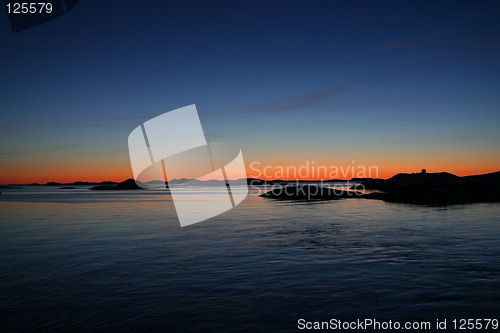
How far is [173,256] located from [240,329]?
8.82 m

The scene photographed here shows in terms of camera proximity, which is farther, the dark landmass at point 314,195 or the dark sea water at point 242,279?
the dark landmass at point 314,195

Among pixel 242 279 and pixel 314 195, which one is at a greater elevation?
pixel 314 195

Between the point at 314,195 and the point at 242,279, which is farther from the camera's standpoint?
the point at 314,195

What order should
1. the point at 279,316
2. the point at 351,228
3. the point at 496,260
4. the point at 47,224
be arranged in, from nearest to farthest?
the point at 279,316 < the point at 496,260 < the point at 351,228 < the point at 47,224

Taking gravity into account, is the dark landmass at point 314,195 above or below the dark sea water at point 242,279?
above

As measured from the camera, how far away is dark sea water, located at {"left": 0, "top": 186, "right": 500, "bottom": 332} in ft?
29.3

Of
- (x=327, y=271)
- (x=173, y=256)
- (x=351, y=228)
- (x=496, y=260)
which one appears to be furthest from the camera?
(x=351, y=228)

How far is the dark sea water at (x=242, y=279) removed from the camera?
29.3 feet

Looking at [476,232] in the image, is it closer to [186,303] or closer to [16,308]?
[186,303]

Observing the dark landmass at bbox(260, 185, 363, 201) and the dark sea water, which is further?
the dark landmass at bbox(260, 185, 363, 201)

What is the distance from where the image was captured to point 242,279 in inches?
483

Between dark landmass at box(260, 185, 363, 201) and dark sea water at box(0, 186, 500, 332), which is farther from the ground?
dark landmass at box(260, 185, 363, 201)

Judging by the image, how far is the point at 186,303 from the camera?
392 inches

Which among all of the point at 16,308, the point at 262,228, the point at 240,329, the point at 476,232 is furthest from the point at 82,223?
the point at 476,232
